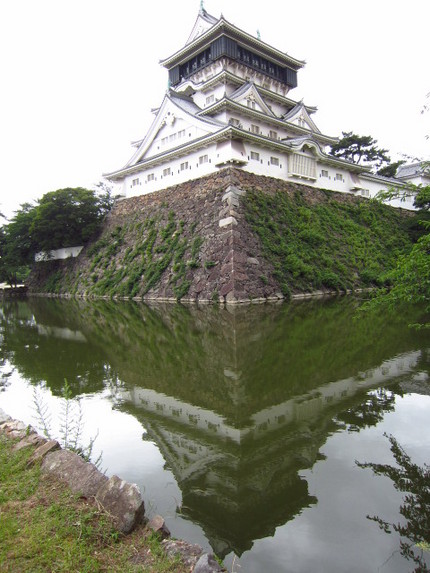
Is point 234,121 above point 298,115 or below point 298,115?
below

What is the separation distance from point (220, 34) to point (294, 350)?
26.1 meters

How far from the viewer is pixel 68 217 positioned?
103 ft

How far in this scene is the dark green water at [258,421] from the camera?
10.2 feet

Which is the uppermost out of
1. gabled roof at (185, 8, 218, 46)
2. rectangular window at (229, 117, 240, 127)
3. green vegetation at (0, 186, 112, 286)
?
gabled roof at (185, 8, 218, 46)

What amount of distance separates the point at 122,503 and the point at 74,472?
684 millimetres

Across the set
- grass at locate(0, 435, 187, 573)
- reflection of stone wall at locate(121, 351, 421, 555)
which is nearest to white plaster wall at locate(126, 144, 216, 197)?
reflection of stone wall at locate(121, 351, 421, 555)

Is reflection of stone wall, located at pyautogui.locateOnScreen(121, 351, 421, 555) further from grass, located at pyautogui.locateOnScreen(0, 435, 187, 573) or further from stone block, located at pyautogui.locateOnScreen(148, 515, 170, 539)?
grass, located at pyautogui.locateOnScreen(0, 435, 187, 573)

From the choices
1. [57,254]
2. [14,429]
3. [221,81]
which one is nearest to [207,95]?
[221,81]

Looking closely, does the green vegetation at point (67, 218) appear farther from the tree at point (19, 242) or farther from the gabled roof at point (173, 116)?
the gabled roof at point (173, 116)

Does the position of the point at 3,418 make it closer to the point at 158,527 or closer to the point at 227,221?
the point at 158,527

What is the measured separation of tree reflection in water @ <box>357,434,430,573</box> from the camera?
2879 millimetres

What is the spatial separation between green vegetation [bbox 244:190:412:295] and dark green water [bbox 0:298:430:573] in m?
8.64

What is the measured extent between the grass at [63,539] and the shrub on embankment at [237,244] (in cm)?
1401

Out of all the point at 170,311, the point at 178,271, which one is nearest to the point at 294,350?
the point at 170,311
